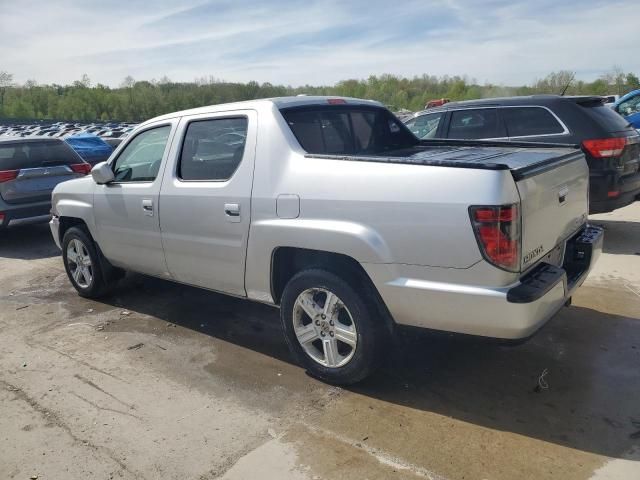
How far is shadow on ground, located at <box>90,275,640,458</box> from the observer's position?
3.09 m

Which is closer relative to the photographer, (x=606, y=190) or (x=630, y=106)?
(x=606, y=190)

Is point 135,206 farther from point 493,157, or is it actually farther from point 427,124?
point 427,124

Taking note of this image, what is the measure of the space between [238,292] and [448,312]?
1.69 m

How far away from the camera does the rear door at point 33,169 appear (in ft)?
26.4

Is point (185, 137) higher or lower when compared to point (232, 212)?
higher

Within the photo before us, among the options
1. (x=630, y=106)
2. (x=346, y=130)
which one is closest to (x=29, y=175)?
(x=346, y=130)

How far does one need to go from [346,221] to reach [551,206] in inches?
48.1

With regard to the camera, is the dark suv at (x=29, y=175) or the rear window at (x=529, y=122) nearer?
the rear window at (x=529, y=122)

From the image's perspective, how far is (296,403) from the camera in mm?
3455

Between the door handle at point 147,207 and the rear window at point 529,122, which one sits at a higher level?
the rear window at point 529,122

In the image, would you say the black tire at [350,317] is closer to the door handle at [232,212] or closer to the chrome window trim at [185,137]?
the door handle at [232,212]

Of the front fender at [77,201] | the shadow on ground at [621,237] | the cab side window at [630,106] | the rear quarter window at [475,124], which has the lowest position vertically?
the shadow on ground at [621,237]

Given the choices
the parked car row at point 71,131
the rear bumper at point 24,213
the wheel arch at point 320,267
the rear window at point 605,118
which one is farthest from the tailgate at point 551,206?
the parked car row at point 71,131

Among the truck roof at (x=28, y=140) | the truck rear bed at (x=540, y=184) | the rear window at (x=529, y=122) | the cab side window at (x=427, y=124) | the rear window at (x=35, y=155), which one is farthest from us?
the truck roof at (x=28, y=140)
